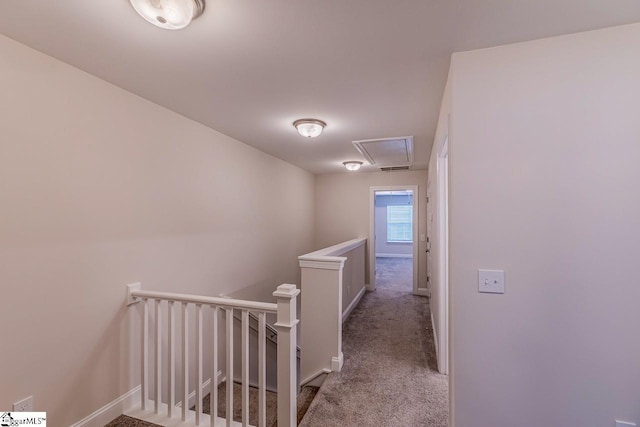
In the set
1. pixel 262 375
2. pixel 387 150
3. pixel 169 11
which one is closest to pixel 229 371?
pixel 262 375

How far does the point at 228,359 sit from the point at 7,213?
4.82 ft

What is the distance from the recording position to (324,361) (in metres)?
2.75

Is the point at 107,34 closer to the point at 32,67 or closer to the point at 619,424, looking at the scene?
the point at 32,67

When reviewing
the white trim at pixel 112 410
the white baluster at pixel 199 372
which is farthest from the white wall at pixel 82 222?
the white baluster at pixel 199 372

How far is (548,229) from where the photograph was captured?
1.39 metres

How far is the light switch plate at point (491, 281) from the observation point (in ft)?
4.78

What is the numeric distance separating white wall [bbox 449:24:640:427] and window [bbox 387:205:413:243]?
31.2 feet

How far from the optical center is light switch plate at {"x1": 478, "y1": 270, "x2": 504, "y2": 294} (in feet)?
4.78

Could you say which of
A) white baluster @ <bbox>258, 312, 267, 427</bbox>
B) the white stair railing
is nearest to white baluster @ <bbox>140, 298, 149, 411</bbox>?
the white stair railing

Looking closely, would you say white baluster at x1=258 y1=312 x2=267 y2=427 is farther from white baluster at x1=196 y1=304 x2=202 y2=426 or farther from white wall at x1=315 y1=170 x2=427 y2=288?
white wall at x1=315 y1=170 x2=427 y2=288

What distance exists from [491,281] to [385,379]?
159 cm

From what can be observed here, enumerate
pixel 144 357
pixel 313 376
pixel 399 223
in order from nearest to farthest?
pixel 144 357 → pixel 313 376 → pixel 399 223

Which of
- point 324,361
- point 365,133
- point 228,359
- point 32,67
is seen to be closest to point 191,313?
point 228,359

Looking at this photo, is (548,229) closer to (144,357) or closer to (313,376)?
(313,376)
